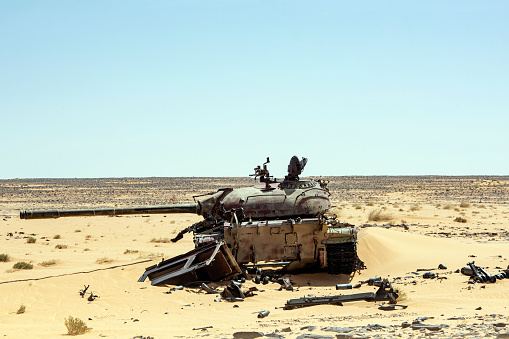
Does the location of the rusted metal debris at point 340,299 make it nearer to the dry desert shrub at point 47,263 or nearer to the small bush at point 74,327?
the small bush at point 74,327

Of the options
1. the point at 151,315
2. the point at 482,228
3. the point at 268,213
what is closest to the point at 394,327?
the point at 151,315

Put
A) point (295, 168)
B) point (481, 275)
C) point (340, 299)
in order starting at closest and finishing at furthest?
point (340, 299), point (481, 275), point (295, 168)

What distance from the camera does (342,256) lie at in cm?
1524

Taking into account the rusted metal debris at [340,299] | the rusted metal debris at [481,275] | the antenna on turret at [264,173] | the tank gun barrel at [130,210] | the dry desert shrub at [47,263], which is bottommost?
the dry desert shrub at [47,263]

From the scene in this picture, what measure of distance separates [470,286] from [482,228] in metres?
17.0

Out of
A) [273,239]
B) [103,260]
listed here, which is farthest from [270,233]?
[103,260]

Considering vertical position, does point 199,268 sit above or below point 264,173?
below

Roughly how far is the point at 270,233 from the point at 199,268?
6.20ft

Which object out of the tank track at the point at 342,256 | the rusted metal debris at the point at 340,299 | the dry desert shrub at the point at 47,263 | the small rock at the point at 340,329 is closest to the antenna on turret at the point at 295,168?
the tank track at the point at 342,256

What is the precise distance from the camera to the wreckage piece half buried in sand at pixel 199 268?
14.2 meters

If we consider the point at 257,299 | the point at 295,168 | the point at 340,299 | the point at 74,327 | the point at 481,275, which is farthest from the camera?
the point at 295,168

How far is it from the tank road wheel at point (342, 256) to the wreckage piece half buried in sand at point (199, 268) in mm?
2370

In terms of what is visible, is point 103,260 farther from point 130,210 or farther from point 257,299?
point 257,299

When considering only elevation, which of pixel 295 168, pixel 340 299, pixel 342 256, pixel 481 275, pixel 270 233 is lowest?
pixel 340 299
